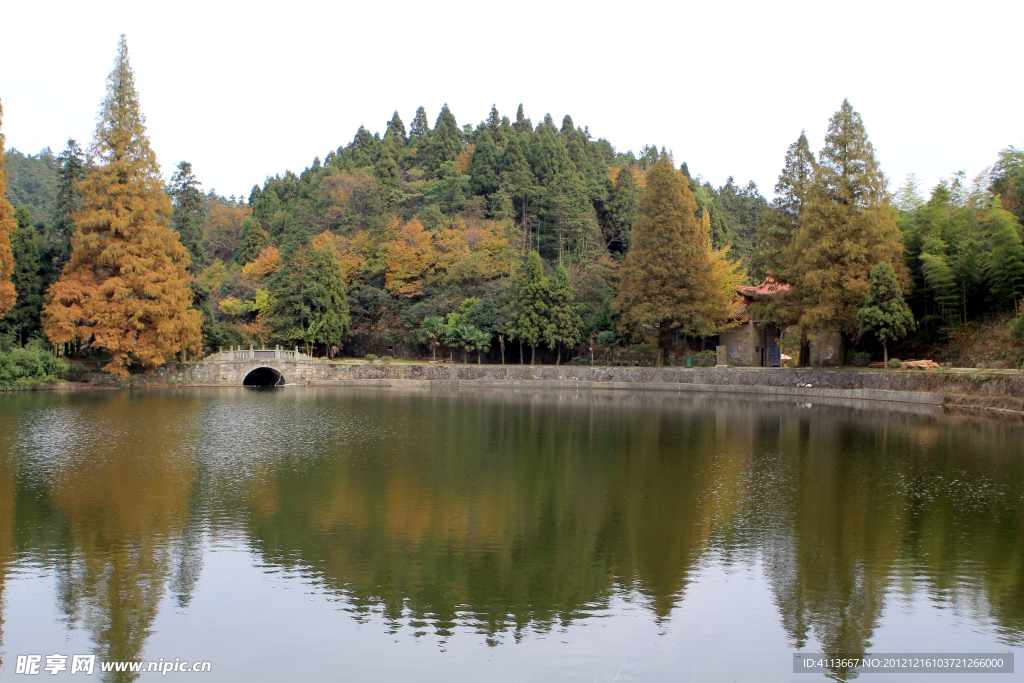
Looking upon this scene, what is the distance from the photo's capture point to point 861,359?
3425 cm

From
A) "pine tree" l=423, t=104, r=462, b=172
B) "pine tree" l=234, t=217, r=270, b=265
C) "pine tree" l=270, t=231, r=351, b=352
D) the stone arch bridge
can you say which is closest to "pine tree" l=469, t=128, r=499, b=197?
"pine tree" l=423, t=104, r=462, b=172

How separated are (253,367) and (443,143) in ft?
106

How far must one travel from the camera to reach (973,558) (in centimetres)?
1013

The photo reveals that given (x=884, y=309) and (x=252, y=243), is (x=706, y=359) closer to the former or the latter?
(x=884, y=309)

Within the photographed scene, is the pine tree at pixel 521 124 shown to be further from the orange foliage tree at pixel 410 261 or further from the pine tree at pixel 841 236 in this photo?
the pine tree at pixel 841 236

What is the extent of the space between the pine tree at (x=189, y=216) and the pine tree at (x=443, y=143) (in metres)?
19.5

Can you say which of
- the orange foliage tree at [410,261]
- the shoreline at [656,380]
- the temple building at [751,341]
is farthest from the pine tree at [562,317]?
the orange foliage tree at [410,261]

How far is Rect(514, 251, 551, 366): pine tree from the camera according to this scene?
4069 centimetres

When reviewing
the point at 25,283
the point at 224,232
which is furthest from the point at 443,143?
the point at 25,283

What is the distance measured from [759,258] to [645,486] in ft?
84.0

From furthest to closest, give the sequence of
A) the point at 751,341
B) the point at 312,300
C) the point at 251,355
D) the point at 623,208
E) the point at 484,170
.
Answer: the point at 484,170, the point at 623,208, the point at 312,300, the point at 751,341, the point at 251,355

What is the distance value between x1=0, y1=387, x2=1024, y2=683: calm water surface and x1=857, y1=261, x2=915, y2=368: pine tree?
10081mm

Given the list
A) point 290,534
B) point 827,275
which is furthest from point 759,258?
point 290,534

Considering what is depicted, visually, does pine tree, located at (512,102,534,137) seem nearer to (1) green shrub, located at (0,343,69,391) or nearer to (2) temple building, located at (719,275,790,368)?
(2) temple building, located at (719,275,790,368)
